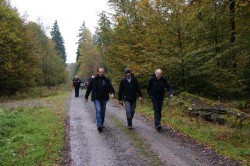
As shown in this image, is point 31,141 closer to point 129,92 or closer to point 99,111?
point 99,111

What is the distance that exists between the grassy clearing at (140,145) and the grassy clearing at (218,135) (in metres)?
1.76

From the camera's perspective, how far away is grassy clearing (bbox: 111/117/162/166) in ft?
24.1

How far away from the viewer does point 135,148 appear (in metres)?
8.52

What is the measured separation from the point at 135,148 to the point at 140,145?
36 cm

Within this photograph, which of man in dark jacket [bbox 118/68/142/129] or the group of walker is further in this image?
man in dark jacket [bbox 118/68/142/129]

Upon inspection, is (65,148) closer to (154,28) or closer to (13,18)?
(154,28)

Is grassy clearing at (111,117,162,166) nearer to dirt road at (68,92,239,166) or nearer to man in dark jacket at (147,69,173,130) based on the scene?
dirt road at (68,92,239,166)

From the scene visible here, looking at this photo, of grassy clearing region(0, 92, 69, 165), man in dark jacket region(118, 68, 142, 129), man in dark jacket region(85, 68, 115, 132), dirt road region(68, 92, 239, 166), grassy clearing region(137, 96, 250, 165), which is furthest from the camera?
man in dark jacket region(118, 68, 142, 129)

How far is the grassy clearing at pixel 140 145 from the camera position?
7.36 m

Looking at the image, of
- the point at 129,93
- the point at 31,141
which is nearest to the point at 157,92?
the point at 129,93

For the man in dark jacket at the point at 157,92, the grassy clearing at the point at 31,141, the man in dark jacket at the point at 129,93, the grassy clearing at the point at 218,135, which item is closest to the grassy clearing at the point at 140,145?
the man in dark jacket at the point at 129,93

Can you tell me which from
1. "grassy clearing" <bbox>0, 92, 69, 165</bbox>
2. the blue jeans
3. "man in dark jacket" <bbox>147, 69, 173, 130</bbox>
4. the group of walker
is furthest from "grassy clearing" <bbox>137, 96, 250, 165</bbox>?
"grassy clearing" <bbox>0, 92, 69, 165</bbox>

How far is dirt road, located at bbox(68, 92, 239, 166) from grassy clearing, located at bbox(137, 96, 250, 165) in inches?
13.6

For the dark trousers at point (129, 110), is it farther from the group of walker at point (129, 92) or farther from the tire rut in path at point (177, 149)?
the tire rut in path at point (177, 149)
